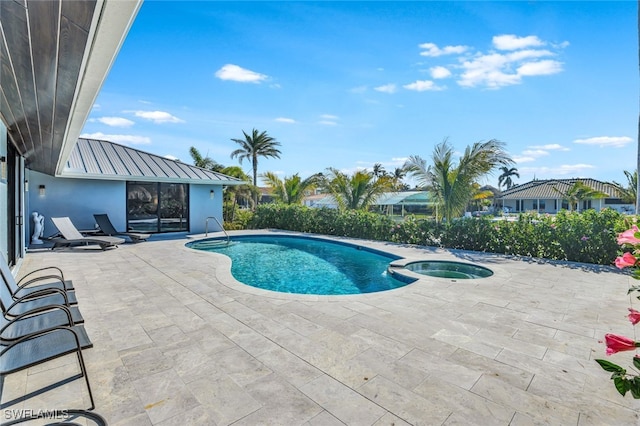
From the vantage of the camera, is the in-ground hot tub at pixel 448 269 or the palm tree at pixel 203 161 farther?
the palm tree at pixel 203 161

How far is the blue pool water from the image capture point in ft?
26.5

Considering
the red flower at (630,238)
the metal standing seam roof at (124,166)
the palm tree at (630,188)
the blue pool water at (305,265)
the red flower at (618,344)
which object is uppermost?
the metal standing seam roof at (124,166)

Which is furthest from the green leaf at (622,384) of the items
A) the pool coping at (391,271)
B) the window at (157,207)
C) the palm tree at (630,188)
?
the window at (157,207)

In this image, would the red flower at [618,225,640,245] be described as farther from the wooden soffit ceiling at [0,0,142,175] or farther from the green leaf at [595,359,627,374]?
the wooden soffit ceiling at [0,0,142,175]

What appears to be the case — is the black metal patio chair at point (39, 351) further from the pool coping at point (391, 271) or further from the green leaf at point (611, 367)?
the green leaf at point (611, 367)

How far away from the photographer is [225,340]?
402 cm

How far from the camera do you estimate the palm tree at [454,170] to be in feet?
38.6

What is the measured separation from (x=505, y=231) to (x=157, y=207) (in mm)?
15151

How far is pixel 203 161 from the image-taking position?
2922 centimetres

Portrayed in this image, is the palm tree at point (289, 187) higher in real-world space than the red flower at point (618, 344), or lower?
higher

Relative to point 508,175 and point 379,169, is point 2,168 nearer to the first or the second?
point 379,169

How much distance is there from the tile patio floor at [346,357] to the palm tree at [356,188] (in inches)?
364

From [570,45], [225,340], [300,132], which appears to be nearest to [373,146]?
[300,132]

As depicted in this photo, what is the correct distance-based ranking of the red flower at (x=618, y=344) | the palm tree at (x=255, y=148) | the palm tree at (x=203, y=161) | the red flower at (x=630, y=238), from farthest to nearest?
the palm tree at (x=255, y=148)
the palm tree at (x=203, y=161)
the red flower at (x=630, y=238)
the red flower at (x=618, y=344)
